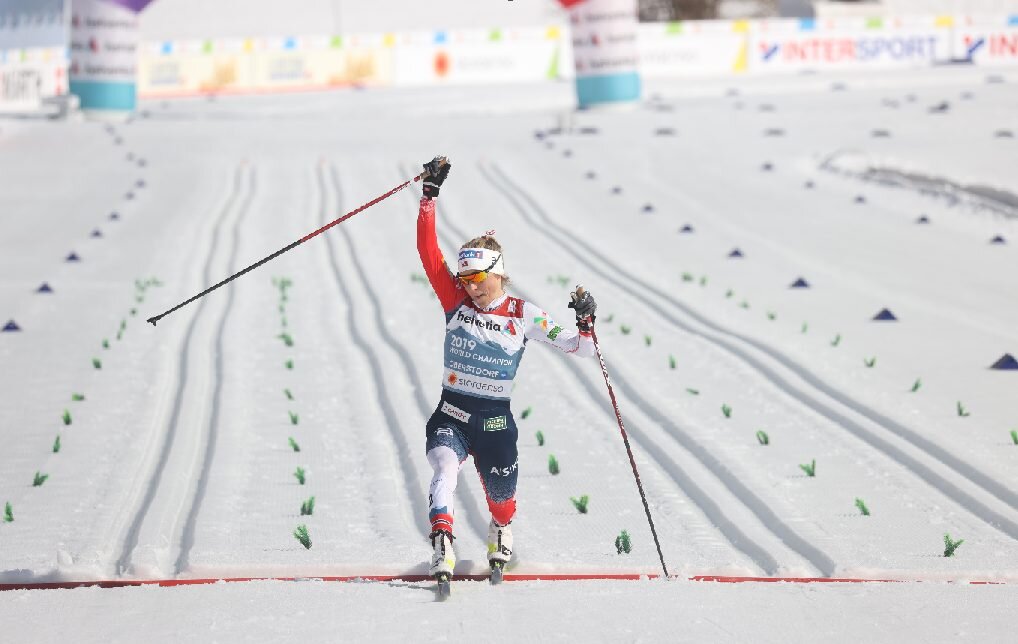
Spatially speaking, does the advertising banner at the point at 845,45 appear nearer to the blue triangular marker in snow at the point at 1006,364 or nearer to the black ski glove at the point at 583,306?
the blue triangular marker in snow at the point at 1006,364

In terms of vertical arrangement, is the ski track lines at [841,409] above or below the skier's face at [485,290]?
below

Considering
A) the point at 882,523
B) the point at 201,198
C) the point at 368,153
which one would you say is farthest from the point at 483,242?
the point at 368,153

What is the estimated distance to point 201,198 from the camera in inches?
726

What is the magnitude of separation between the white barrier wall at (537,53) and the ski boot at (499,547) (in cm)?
2982

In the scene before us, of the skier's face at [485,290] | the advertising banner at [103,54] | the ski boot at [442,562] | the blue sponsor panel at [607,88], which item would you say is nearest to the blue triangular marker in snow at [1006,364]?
the skier's face at [485,290]

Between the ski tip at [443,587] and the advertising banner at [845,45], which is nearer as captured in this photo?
the ski tip at [443,587]

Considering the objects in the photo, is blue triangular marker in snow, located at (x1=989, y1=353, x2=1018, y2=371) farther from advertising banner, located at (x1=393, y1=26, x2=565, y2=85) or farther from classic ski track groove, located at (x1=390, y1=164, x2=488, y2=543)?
advertising banner, located at (x1=393, y1=26, x2=565, y2=85)

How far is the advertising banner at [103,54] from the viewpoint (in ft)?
75.6

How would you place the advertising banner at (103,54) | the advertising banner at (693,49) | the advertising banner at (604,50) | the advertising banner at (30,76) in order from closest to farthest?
the advertising banner at (604,50)
the advertising banner at (103,54)
the advertising banner at (30,76)
the advertising banner at (693,49)

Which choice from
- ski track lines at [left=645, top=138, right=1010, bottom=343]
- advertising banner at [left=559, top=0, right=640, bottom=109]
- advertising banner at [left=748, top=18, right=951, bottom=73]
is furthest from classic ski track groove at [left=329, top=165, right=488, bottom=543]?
advertising banner at [left=748, top=18, right=951, bottom=73]

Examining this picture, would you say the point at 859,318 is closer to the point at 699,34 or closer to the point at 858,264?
the point at 858,264

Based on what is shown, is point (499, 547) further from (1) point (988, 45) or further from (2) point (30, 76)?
(1) point (988, 45)

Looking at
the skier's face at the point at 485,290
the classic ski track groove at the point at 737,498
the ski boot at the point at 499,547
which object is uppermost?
the skier's face at the point at 485,290

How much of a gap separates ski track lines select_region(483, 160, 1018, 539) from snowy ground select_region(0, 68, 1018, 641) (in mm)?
27
